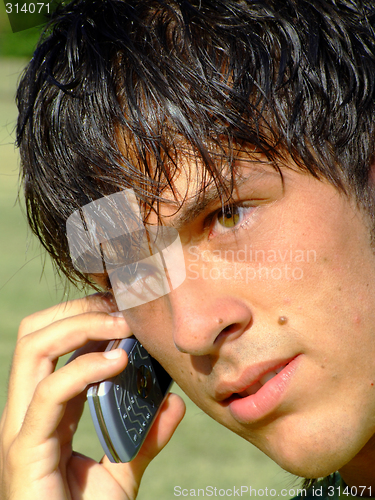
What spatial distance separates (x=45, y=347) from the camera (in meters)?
1.62

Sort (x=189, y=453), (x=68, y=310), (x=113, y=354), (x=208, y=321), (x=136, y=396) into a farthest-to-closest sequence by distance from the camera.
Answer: (x=189, y=453)
(x=68, y=310)
(x=136, y=396)
(x=113, y=354)
(x=208, y=321)

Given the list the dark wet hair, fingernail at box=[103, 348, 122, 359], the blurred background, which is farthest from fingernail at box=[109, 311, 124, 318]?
the dark wet hair

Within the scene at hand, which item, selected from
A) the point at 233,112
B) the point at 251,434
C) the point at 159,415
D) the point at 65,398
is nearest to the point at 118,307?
the point at 65,398

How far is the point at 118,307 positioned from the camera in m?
1.54

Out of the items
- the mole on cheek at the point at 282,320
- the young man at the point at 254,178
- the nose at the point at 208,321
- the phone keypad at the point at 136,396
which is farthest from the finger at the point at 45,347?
the mole on cheek at the point at 282,320

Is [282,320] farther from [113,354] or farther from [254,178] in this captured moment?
[113,354]

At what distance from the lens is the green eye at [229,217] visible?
116cm

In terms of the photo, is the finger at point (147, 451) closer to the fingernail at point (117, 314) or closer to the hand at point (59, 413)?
the hand at point (59, 413)

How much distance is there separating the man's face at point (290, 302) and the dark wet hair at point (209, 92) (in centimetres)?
7

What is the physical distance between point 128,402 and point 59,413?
0.64ft

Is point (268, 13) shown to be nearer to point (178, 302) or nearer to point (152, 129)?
point (152, 129)

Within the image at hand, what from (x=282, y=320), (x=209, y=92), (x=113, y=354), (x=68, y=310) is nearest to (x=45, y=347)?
(x=68, y=310)

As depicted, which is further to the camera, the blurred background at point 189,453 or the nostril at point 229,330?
the blurred background at point 189,453

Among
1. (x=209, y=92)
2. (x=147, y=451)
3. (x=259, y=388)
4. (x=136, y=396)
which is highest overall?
(x=209, y=92)
